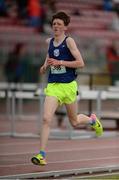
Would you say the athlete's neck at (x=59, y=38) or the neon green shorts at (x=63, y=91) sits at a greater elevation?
the athlete's neck at (x=59, y=38)

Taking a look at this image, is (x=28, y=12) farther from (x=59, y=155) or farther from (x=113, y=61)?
(x=59, y=155)

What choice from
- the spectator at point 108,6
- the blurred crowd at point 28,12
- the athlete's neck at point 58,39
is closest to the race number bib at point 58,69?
the athlete's neck at point 58,39

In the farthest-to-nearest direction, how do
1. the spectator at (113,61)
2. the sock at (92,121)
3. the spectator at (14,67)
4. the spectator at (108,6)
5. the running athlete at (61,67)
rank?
1. the spectator at (108,6)
2. the spectator at (113,61)
3. the spectator at (14,67)
4. the sock at (92,121)
5. the running athlete at (61,67)

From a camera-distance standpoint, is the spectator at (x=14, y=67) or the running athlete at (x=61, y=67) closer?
the running athlete at (x=61, y=67)

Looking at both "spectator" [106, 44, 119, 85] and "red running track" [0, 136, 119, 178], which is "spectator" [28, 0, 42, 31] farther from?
"red running track" [0, 136, 119, 178]

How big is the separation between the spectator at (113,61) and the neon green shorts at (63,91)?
13949 mm

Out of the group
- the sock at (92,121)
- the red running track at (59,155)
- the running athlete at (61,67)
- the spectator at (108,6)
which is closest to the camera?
the red running track at (59,155)

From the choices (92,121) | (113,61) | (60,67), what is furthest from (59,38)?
(113,61)

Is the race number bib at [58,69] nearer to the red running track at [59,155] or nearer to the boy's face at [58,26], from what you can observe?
the boy's face at [58,26]

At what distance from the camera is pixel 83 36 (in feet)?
87.1

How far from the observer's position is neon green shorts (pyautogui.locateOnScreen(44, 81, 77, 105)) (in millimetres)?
9578

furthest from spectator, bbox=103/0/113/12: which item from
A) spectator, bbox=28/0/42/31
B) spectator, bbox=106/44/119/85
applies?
spectator, bbox=28/0/42/31

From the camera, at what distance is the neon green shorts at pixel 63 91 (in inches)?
377

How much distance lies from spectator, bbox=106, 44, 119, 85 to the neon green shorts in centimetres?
1395
